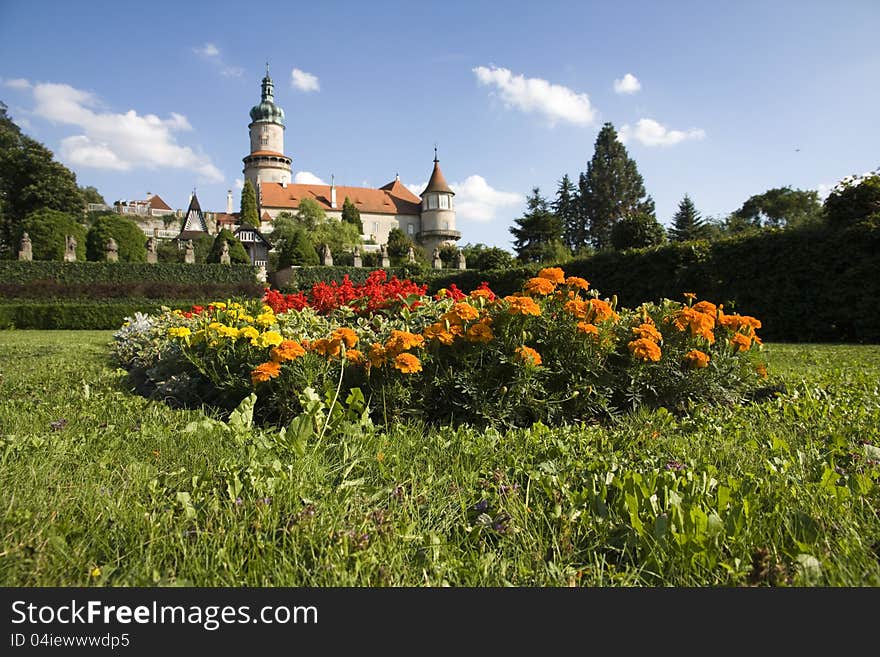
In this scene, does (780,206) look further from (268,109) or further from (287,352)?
(268,109)

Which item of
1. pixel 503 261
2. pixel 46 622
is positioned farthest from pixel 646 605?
pixel 503 261

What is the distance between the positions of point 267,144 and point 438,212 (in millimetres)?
28455

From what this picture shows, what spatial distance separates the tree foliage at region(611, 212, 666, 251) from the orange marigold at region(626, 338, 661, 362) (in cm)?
1746

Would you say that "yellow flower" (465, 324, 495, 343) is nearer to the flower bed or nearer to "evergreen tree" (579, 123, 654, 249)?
the flower bed

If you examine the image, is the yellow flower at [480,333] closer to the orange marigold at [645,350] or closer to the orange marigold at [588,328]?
the orange marigold at [588,328]

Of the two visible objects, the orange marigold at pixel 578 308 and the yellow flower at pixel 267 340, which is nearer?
the orange marigold at pixel 578 308

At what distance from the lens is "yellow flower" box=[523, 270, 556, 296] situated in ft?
10.5

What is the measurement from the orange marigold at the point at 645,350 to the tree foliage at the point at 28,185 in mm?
44197

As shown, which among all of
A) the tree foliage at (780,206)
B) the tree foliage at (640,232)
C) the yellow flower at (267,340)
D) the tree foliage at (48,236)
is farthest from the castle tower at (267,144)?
the yellow flower at (267,340)

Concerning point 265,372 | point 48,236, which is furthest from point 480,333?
point 48,236

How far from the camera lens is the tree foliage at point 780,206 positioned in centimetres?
4606

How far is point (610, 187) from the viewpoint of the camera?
46.9 m

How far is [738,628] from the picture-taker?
1.10 meters

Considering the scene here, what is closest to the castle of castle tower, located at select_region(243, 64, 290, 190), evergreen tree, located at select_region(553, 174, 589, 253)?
castle tower, located at select_region(243, 64, 290, 190)
